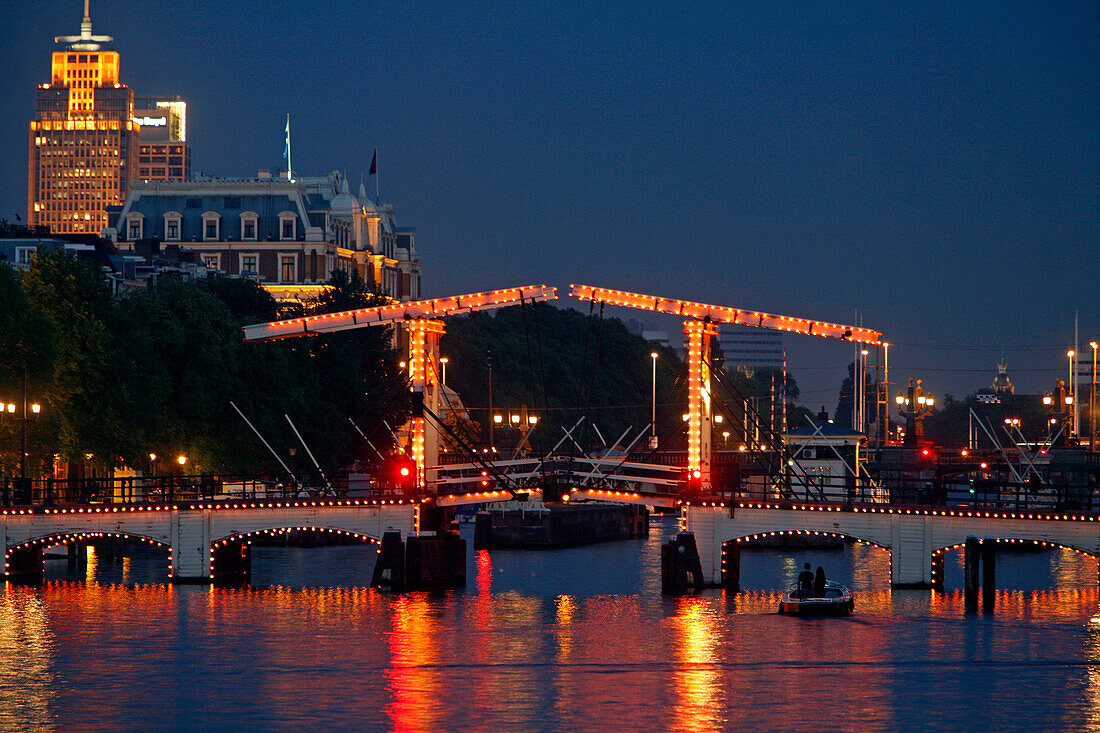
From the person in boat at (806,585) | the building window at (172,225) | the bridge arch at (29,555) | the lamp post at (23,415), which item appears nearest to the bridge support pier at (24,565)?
the bridge arch at (29,555)

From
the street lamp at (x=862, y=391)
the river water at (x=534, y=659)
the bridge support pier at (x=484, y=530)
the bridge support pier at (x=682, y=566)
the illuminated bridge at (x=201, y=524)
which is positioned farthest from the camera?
the street lamp at (x=862, y=391)

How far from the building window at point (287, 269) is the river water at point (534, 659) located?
9724 cm

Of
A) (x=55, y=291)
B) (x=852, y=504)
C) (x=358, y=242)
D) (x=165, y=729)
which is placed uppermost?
(x=358, y=242)

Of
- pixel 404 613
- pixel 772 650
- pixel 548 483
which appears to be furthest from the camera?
pixel 548 483

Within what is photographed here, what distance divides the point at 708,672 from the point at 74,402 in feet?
131

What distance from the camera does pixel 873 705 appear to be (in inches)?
1572

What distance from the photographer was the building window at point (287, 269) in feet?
545

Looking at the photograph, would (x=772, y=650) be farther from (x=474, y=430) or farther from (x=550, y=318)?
(x=550, y=318)

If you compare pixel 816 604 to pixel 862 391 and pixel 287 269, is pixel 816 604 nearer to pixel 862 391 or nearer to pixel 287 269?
pixel 862 391

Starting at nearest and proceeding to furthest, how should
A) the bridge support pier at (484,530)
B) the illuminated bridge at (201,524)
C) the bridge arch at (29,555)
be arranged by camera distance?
the illuminated bridge at (201,524) < the bridge arch at (29,555) < the bridge support pier at (484,530)

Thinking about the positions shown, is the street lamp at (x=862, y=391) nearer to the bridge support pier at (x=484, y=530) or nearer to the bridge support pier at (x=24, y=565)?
the bridge support pier at (x=484, y=530)

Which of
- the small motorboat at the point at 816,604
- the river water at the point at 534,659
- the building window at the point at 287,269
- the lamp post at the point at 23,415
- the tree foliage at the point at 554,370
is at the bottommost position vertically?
the river water at the point at 534,659

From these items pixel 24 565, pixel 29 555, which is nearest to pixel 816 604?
pixel 29 555

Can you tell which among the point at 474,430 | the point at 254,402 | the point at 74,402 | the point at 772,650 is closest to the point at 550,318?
the point at 474,430
